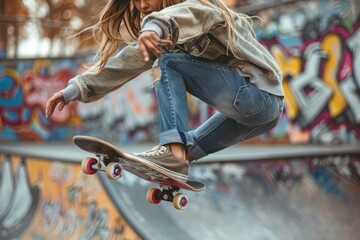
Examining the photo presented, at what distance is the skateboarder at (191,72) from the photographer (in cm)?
337

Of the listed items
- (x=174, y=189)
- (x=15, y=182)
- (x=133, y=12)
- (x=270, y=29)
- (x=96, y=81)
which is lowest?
(x=15, y=182)

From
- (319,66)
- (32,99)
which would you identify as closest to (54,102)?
(319,66)

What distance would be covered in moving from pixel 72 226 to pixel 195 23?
5.68m

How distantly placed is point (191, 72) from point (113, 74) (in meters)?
0.64

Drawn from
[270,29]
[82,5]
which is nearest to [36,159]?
[270,29]

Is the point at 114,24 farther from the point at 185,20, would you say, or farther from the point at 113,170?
the point at 113,170

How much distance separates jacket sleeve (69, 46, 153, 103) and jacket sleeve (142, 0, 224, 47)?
26.8 inches

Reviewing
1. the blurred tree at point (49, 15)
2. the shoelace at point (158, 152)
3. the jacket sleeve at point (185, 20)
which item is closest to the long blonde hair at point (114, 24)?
the jacket sleeve at point (185, 20)

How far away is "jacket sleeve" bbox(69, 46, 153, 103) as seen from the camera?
381 centimetres

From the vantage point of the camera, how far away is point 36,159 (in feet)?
33.0

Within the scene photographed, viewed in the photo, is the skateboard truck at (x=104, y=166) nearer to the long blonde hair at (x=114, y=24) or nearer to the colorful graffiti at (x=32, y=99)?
the long blonde hair at (x=114, y=24)

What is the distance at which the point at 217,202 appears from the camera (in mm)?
8484

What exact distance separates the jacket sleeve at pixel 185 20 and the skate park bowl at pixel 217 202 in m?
3.72

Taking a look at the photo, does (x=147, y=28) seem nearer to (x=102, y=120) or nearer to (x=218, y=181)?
(x=218, y=181)
